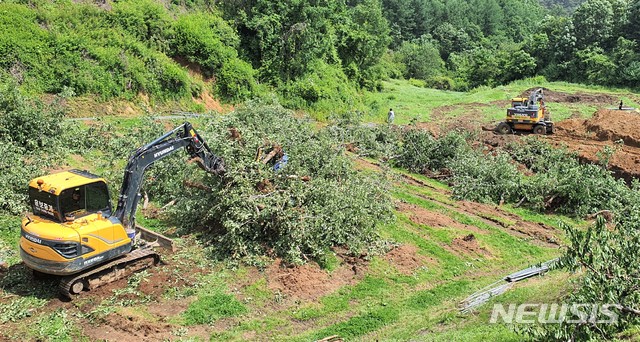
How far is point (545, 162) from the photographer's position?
25.2 metres

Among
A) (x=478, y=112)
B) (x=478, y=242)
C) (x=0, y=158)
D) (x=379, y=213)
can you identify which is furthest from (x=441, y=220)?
(x=478, y=112)

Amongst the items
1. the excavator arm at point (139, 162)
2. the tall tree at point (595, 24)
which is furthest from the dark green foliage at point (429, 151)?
the tall tree at point (595, 24)

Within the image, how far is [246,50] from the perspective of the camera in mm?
36281

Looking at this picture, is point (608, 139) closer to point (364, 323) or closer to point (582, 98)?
point (582, 98)

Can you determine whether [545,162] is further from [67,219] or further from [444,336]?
[67,219]

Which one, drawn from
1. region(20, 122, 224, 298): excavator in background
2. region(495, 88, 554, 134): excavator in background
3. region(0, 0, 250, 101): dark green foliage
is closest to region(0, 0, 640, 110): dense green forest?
region(0, 0, 250, 101): dark green foliage

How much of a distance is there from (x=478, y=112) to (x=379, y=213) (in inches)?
1105

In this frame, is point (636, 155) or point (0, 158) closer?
point (0, 158)

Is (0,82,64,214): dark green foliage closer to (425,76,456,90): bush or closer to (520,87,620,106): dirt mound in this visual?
(520,87,620,106): dirt mound

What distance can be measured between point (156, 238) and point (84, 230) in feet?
9.72

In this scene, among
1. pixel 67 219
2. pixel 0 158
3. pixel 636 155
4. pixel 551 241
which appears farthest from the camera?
pixel 636 155

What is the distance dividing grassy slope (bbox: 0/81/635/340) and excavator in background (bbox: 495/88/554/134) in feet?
54.1

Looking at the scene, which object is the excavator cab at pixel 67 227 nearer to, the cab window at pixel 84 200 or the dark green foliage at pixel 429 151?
the cab window at pixel 84 200

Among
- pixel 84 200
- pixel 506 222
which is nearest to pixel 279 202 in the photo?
pixel 84 200
